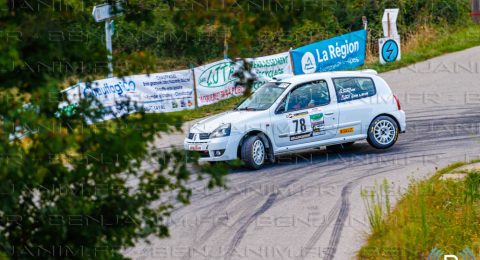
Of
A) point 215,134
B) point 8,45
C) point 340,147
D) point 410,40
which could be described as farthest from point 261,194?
point 410,40

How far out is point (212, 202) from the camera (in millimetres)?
13586

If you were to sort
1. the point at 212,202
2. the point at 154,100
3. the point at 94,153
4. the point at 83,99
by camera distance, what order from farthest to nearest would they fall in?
the point at 154,100
the point at 212,202
the point at 83,99
the point at 94,153

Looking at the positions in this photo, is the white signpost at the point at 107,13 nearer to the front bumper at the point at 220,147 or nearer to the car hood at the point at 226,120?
the front bumper at the point at 220,147

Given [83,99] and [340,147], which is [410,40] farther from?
[83,99]

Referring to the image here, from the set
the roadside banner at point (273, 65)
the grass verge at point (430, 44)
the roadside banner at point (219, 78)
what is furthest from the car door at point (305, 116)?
the roadside banner at point (273, 65)

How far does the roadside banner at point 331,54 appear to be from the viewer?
25.7 m

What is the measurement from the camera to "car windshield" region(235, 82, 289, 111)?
632 inches

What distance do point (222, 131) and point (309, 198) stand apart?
8.42 feet

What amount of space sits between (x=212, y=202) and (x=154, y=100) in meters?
9.09

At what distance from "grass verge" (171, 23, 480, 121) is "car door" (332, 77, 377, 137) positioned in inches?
297

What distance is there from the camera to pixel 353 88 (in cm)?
1658

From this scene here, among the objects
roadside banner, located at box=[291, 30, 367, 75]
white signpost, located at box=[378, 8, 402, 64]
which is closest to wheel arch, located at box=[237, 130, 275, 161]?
roadside banner, located at box=[291, 30, 367, 75]

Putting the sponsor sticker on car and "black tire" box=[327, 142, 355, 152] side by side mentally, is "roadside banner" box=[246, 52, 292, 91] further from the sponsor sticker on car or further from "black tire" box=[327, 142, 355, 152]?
the sponsor sticker on car

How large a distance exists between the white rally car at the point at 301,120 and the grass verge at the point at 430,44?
24.8 ft
